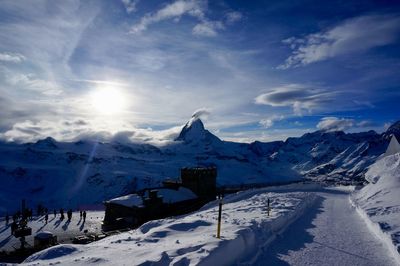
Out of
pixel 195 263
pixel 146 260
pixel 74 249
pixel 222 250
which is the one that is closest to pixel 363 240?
pixel 222 250

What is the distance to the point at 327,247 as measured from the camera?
511 inches

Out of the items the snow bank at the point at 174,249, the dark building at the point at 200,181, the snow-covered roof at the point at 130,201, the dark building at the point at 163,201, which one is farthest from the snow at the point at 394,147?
the snow bank at the point at 174,249

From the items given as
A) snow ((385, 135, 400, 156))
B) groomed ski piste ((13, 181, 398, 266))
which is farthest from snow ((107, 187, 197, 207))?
snow ((385, 135, 400, 156))

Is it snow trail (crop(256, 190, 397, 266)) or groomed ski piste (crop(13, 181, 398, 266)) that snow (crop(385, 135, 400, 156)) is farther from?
groomed ski piste (crop(13, 181, 398, 266))

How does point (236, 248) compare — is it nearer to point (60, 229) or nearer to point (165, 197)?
point (60, 229)

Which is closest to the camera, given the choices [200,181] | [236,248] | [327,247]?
[236,248]

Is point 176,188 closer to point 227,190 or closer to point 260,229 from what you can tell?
point 227,190

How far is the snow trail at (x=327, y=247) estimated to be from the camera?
36.6 ft

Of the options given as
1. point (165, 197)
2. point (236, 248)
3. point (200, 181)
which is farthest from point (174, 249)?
point (200, 181)

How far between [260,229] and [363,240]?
3.94 m

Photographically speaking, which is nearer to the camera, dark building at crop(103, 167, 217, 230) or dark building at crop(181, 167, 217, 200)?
dark building at crop(103, 167, 217, 230)

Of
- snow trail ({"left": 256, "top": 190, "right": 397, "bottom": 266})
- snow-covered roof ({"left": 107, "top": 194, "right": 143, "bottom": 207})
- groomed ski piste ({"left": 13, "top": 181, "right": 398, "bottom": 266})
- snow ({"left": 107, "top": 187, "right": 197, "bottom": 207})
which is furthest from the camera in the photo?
snow ({"left": 107, "top": 187, "right": 197, "bottom": 207})

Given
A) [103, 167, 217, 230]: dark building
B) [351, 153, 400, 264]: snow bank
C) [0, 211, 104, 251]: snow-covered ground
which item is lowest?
[0, 211, 104, 251]: snow-covered ground

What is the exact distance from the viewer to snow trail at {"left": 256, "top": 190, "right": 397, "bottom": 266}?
11.2 m
